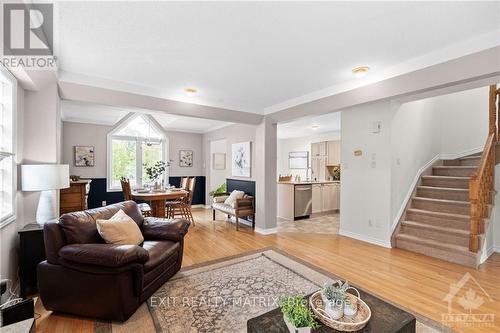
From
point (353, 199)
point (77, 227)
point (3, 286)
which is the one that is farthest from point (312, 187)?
point (3, 286)

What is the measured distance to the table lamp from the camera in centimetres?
228

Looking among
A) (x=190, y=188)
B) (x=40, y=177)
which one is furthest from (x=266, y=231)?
(x=40, y=177)

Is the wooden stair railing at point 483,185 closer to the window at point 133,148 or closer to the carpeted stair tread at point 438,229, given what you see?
the carpeted stair tread at point 438,229

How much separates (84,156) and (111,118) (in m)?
1.14

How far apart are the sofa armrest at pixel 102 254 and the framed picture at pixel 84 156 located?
15.0 ft

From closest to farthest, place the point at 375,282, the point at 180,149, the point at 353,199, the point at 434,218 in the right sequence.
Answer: the point at 375,282, the point at 434,218, the point at 353,199, the point at 180,149

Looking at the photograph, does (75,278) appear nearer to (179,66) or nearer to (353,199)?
(179,66)

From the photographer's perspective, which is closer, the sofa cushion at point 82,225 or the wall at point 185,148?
the sofa cushion at point 82,225

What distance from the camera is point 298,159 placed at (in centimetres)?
905

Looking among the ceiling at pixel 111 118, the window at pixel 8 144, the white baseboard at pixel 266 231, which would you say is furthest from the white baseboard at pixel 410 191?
the window at pixel 8 144

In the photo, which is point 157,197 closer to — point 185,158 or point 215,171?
point 185,158

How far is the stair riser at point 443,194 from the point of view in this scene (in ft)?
13.0

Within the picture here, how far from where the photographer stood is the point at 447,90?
299cm

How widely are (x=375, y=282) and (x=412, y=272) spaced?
2.08ft
